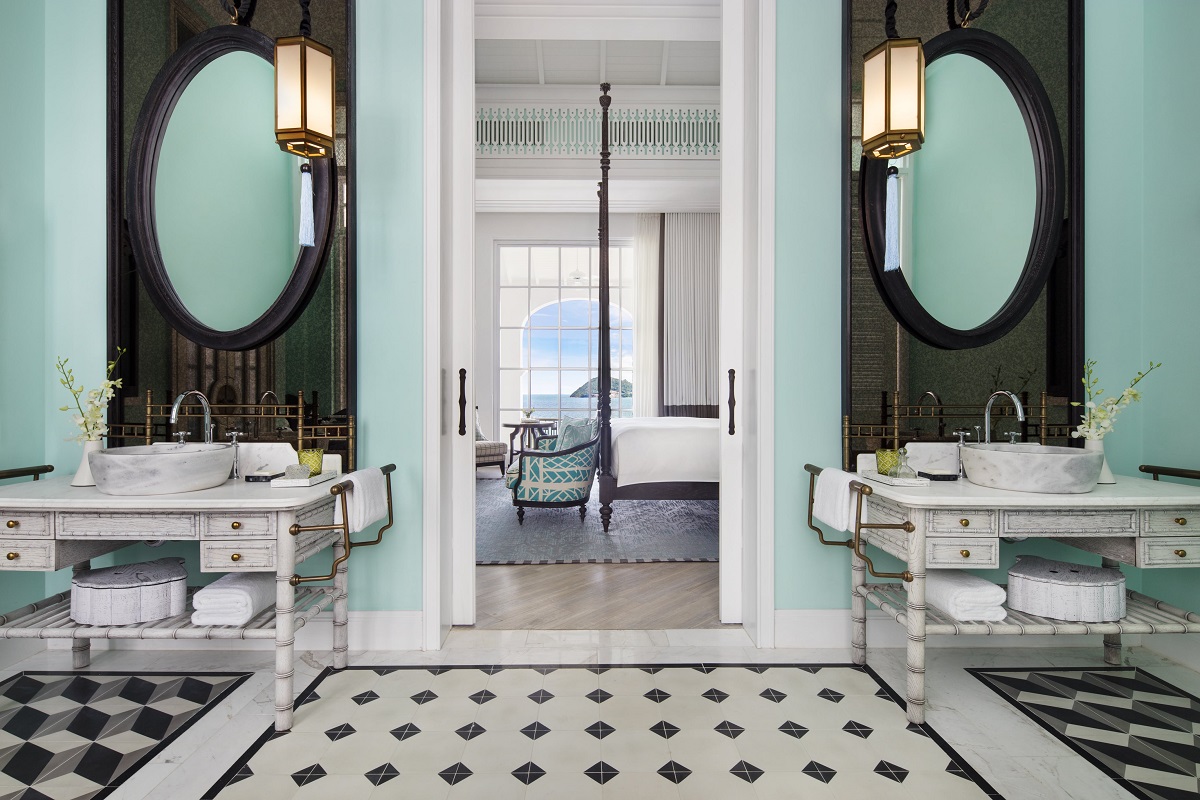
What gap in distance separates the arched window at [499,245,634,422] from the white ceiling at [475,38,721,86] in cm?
215

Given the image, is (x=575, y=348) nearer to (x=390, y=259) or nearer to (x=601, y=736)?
(x=390, y=259)

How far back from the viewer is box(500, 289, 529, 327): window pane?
7.58m

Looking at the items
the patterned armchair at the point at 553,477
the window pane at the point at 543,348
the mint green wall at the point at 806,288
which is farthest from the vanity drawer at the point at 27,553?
the window pane at the point at 543,348

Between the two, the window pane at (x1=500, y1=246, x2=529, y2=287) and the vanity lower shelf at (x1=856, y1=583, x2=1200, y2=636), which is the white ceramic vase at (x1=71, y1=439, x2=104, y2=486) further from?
the window pane at (x1=500, y1=246, x2=529, y2=287)

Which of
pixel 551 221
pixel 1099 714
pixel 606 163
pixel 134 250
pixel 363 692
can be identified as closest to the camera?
pixel 1099 714

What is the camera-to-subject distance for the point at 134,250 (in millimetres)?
2404

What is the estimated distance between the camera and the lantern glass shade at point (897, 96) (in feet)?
7.31

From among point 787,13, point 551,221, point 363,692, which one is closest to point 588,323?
point 551,221

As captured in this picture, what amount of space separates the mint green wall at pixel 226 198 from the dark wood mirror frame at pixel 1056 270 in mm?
2197

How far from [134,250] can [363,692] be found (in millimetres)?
1885

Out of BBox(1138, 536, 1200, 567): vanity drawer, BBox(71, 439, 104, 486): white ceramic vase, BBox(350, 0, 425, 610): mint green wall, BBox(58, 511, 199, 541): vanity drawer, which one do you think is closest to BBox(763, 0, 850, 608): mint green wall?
BBox(1138, 536, 1200, 567): vanity drawer

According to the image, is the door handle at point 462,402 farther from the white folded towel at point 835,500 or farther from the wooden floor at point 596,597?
the white folded towel at point 835,500

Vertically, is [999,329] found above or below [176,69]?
below

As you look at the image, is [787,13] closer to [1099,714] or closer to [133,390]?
[1099,714]
